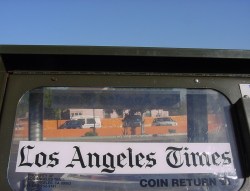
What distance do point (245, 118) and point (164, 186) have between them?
0.47 metres

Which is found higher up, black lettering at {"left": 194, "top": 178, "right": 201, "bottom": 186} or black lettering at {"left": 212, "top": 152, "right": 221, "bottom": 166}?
black lettering at {"left": 212, "top": 152, "right": 221, "bottom": 166}

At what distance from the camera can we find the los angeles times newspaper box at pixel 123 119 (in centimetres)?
171

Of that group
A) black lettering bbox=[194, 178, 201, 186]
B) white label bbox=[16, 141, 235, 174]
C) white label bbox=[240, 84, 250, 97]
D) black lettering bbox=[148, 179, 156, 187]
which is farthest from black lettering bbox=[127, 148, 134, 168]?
white label bbox=[240, 84, 250, 97]

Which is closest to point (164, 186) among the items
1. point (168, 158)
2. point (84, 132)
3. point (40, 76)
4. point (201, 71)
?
point (168, 158)

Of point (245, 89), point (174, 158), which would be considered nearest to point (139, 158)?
point (174, 158)

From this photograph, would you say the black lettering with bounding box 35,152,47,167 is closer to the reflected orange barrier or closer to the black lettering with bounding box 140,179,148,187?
the reflected orange barrier

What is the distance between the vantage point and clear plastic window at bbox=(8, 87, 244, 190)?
171cm

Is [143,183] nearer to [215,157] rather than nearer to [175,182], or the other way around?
[175,182]

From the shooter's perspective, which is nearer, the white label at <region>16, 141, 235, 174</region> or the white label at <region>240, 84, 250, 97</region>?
the white label at <region>16, 141, 235, 174</region>

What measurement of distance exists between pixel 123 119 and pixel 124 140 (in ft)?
0.36

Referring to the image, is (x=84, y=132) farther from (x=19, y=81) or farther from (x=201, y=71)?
(x=201, y=71)

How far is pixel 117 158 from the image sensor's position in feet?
5.65

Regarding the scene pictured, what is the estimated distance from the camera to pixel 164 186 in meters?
1.71

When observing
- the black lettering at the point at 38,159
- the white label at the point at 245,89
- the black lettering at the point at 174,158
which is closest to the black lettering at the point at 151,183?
the black lettering at the point at 174,158
